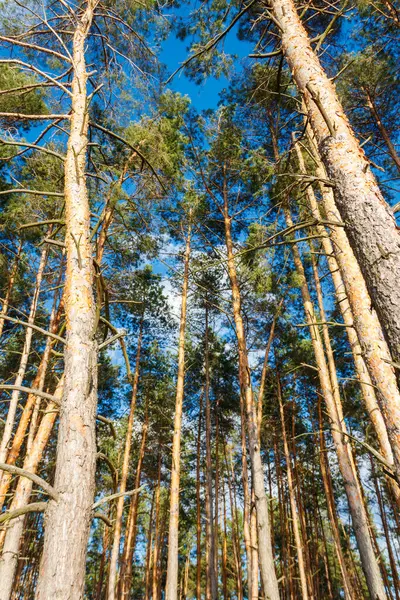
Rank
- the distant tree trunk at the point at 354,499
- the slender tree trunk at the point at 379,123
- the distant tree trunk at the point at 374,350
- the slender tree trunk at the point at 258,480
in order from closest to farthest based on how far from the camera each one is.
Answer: the distant tree trunk at the point at 374,350 < the distant tree trunk at the point at 354,499 < the slender tree trunk at the point at 258,480 < the slender tree trunk at the point at 379,123

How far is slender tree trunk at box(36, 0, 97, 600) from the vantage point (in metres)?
1.78

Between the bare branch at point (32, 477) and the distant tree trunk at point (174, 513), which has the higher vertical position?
the distant tree trunk at point (174, 513)

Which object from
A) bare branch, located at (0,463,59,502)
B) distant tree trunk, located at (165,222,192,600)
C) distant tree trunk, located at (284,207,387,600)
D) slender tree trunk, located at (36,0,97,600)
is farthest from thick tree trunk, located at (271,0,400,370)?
distant tree trunk, located at (165,222,192,600)

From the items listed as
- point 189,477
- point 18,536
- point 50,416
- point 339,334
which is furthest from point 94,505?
point 189,477

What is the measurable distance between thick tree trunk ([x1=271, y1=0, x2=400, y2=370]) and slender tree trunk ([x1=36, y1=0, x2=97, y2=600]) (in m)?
1.88

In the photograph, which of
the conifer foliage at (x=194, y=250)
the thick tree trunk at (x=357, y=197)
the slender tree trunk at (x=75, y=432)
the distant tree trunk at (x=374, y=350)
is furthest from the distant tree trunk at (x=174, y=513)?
the thick tree trunk at (x=357, y=197)

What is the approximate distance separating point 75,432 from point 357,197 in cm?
240

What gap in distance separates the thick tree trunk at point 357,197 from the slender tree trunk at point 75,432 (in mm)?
1878

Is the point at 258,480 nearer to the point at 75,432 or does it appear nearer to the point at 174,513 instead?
the point at 174,513

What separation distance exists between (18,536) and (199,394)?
12.0m

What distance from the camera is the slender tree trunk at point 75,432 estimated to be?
178cm

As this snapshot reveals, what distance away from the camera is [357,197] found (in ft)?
7.95

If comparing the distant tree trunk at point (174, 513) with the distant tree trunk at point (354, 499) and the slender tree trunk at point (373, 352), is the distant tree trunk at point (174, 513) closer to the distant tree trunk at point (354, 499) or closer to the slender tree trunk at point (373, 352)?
the distant tree trunk at point (354, 499)

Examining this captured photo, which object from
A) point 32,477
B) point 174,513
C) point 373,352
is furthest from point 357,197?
point 174,513
